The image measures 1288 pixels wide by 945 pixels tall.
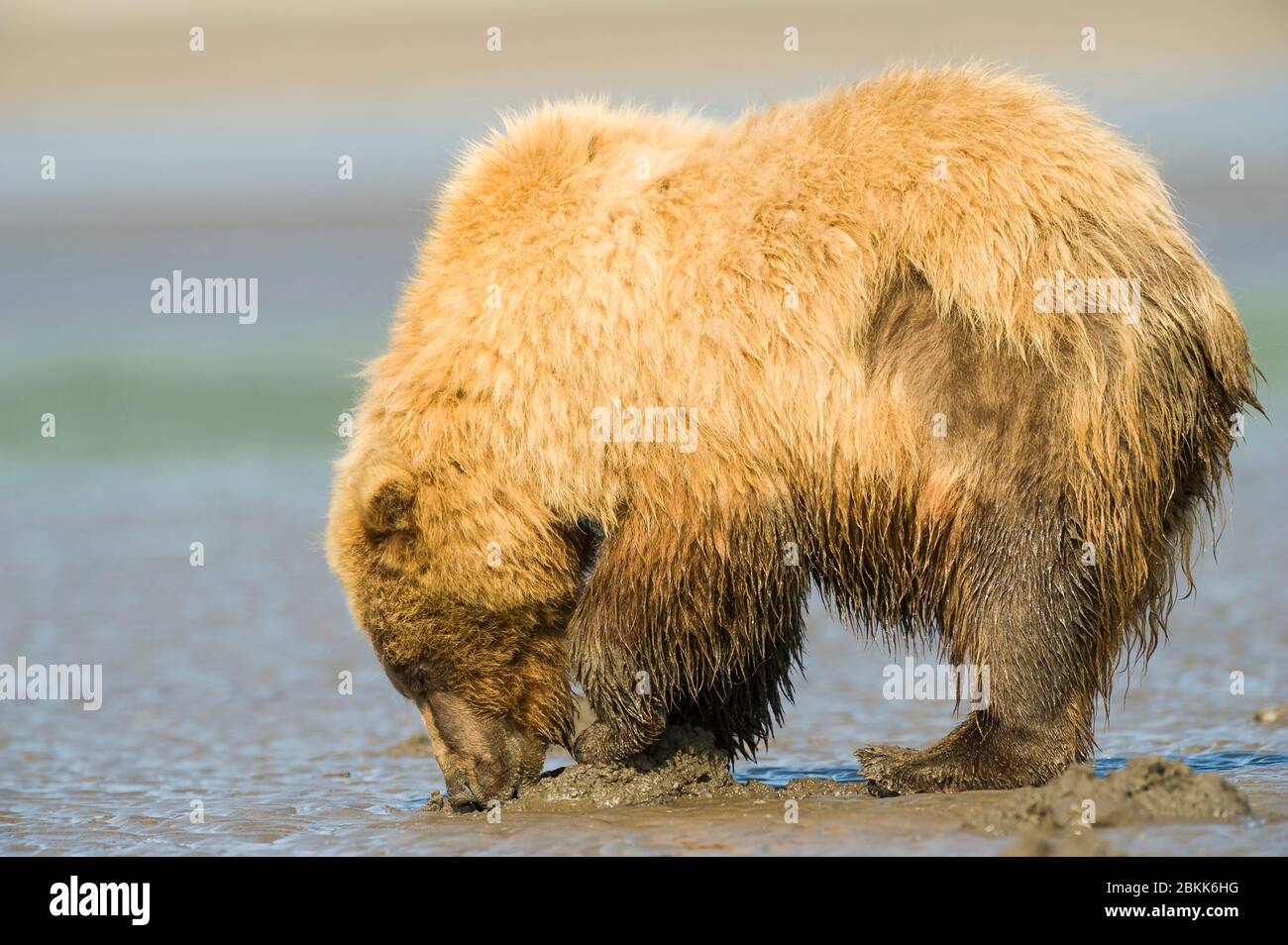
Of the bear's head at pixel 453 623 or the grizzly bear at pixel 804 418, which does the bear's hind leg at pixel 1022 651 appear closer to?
the grizzly bear at pixel 804 418

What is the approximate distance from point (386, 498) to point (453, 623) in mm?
628

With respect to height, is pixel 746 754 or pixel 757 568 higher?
pixel 757 568

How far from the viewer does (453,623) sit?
287 inches

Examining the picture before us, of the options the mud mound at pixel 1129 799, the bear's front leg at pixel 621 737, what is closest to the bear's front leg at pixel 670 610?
the bear's front leg at pixel 621 737

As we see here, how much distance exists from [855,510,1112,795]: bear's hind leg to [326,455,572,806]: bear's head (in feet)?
5.72

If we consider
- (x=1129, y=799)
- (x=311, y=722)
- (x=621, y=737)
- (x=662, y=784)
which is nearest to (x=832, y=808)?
(x=662, y=784)

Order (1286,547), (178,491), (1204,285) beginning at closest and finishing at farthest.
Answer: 1. (1204,285)
2. (1286,547)
3. (178,491)

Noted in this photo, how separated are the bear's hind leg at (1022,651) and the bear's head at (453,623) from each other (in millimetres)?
1743

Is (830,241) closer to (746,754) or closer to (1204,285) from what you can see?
(1204,285)

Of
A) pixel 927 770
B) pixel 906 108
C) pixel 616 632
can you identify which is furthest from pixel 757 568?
pixel 906 108

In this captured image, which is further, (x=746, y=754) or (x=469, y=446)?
(x=746, y=754)

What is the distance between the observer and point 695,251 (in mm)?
6945

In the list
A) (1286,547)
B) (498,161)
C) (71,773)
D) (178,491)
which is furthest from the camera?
(178,491)

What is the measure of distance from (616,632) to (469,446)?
1.01 m
